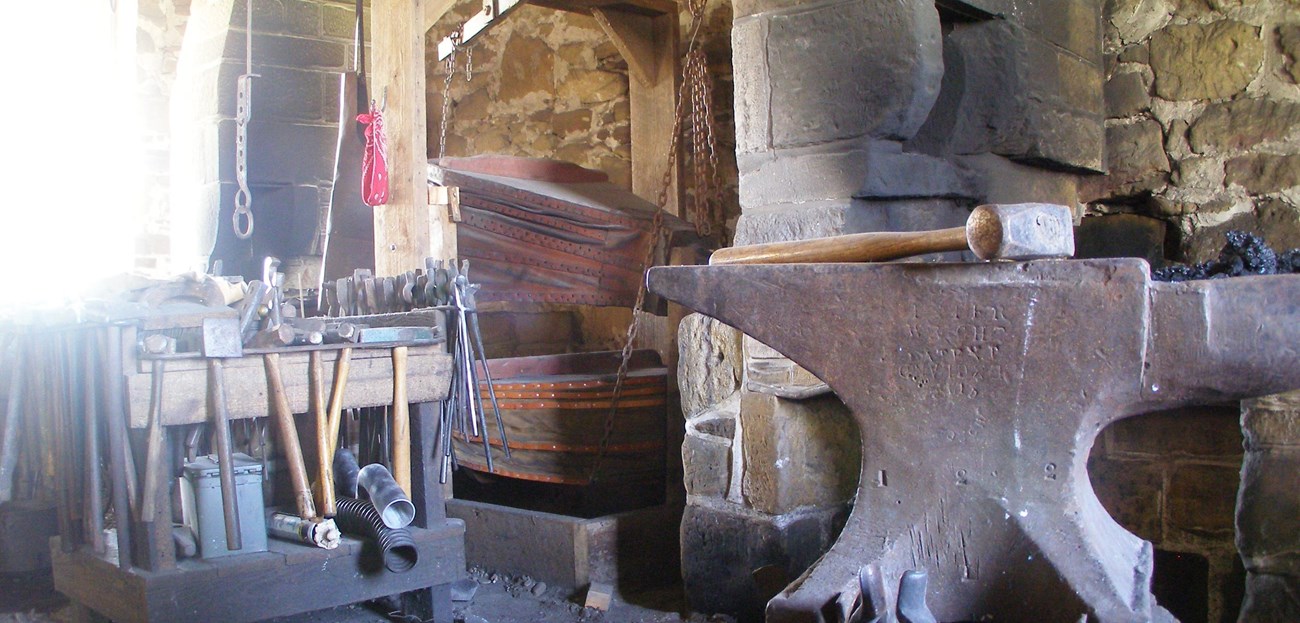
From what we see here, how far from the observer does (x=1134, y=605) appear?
1.67m

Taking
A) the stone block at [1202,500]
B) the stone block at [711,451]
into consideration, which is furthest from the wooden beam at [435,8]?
the stone block at [1202,500]

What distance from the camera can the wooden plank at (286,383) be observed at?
2.37 m

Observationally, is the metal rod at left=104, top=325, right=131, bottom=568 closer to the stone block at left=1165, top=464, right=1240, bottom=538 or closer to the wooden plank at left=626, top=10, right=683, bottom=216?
the stone block at left=1165, top=464, right=1240, bottom=538

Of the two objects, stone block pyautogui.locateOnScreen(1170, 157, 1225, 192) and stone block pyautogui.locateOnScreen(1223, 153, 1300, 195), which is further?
stone block pyautogui.locateOnScreen(1170, 157, 1225, 192)

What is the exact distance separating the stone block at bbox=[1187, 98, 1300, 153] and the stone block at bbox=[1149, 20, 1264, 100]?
51mm

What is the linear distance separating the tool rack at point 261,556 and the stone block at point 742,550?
0.66 m

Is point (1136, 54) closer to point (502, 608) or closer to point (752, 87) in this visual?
point (752, 87)

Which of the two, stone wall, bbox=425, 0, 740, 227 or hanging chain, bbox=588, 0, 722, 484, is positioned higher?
stone wall, bbox=425, 0, 740, 227

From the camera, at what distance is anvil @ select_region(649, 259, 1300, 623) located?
5.46ft

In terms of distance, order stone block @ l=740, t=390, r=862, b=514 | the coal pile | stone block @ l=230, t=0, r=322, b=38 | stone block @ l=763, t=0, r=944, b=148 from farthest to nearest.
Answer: stone block @ l=230, t=0, r=322, b=38, stone block @ l=740, t=390, r=862, b=514, stone block @ l=763, t=0, r=944, b=148, the coal pile

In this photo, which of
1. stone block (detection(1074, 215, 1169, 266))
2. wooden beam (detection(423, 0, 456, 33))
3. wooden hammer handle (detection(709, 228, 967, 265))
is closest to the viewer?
wooden hammer handle (detection(709, 228, 967, 265))

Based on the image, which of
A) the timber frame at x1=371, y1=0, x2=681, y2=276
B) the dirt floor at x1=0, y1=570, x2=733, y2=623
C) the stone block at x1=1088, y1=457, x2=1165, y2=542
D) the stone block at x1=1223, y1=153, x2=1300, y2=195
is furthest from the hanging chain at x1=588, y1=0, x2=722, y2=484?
the stone block at x1=1223, y1=153, x2=1300, y2=195

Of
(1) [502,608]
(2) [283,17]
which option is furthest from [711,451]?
(2) [283,17]

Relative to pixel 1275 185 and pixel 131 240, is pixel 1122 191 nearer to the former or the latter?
pixel 1275 185
